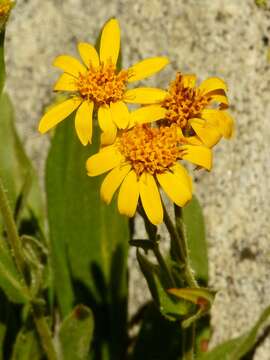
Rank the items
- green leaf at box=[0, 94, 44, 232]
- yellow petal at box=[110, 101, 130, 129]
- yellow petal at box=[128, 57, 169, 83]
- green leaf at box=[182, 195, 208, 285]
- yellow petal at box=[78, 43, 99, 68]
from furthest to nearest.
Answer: green leaf at box=[0, 94, 44, 232] < green leaf at box=[182, 195, 208, 285] < yellow petal at box=[78, 43, 99, 68] < yellow petal at box=[128, 57, 169, 83] < yellow petal at box=[110, 101, 130, 129]

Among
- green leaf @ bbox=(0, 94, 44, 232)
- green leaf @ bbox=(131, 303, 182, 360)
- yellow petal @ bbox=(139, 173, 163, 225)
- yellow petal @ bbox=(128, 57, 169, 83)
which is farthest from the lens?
green leaf @ bbox=(0, 94, 44, 232)

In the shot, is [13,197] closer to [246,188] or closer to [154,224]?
[246,188]

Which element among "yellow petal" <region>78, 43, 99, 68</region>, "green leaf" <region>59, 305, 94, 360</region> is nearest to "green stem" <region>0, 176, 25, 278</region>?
"green leaf" <region>59, 305, 94, 360</region>

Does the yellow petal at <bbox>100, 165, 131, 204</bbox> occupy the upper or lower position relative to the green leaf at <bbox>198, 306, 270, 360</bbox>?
upper

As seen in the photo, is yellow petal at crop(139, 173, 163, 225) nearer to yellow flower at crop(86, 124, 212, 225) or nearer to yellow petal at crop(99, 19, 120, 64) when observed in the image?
yellow flower at crop(86, 124, 212, 225)

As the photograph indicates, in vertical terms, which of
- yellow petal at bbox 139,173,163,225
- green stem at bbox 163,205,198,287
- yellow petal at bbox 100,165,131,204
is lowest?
green stem at bbox 163,205,198,287

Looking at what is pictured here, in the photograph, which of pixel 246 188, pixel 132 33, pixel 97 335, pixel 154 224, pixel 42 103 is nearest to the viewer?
pixel 154 224

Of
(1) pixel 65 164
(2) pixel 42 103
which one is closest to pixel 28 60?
(2) pixel 42 103
